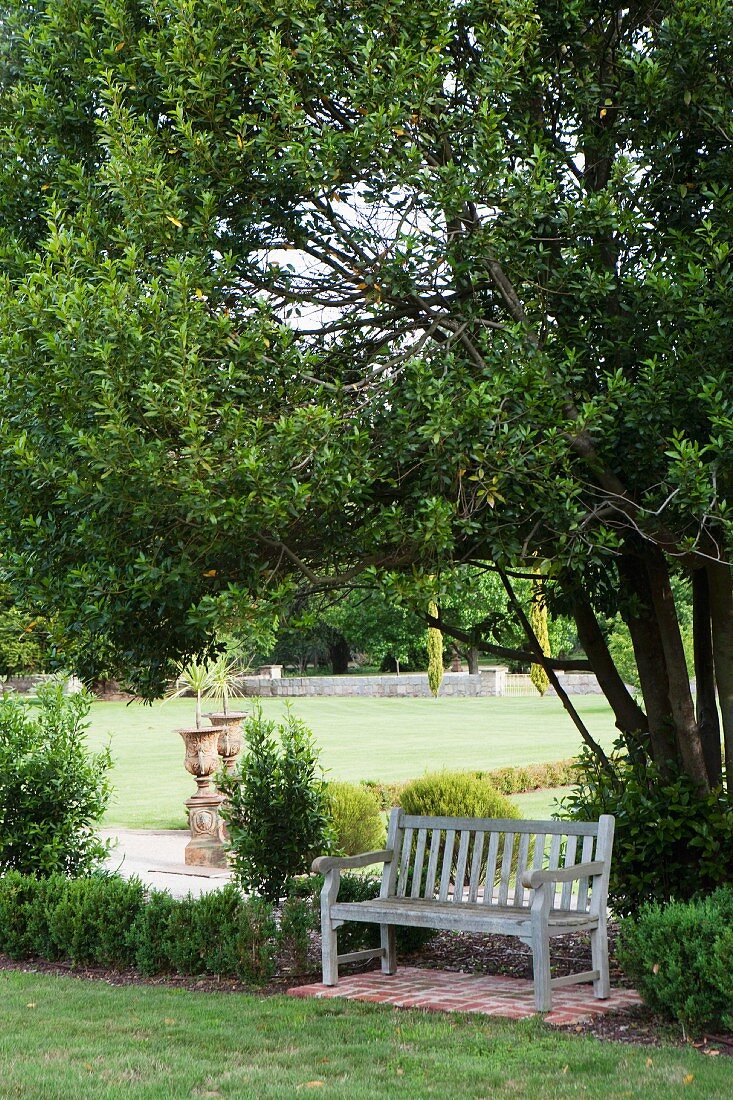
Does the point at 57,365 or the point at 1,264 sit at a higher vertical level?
the point at 1,264

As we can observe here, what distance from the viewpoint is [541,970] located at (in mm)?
5824

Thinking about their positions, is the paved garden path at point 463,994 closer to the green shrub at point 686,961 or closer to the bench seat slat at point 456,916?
the bench seat slat at point 456,916

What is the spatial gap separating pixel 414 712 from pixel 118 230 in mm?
35650

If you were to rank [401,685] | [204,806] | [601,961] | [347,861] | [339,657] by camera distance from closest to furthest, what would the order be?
[601,961]
[347,861]
[204,806]
[401,685]
[339,657]

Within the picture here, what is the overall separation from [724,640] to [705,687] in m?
1.23

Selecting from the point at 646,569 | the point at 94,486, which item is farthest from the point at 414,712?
the point at 94,486

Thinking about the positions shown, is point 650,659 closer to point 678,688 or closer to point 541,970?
point 678,688

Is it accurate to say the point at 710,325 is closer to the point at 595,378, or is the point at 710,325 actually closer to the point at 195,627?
the point at 595,378

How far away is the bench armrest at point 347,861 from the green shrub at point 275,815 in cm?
118

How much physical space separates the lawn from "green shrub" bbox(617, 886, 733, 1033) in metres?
0.25

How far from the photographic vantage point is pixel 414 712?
40.2 meters

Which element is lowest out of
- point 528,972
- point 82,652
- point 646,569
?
point 528,972

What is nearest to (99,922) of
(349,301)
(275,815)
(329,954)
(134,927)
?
(134,927)

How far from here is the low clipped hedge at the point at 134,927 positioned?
22.8ft
